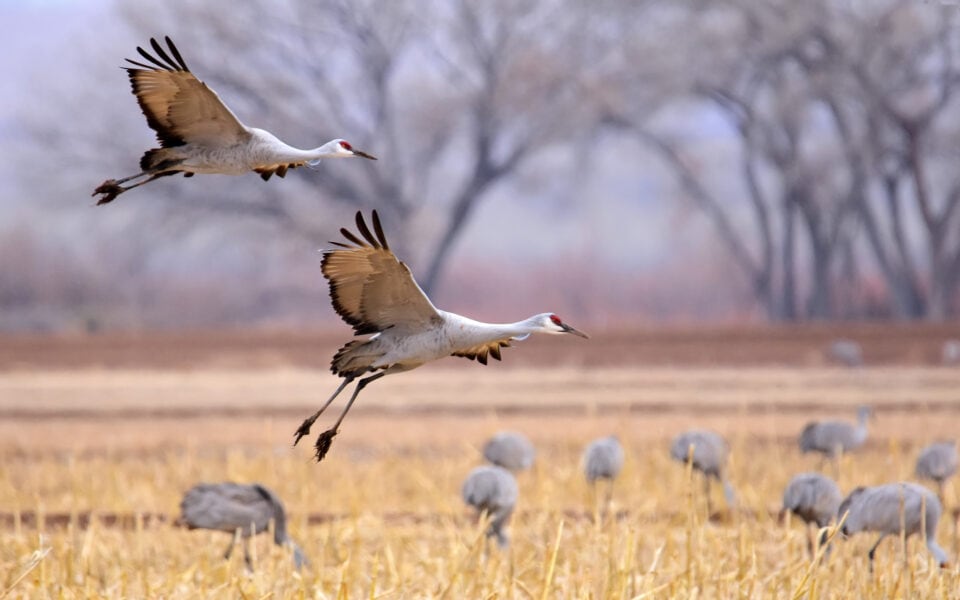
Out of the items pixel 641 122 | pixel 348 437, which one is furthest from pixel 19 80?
pixel 348 437

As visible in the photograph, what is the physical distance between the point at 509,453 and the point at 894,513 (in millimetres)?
3267

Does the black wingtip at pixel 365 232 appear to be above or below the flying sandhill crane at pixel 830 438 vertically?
above

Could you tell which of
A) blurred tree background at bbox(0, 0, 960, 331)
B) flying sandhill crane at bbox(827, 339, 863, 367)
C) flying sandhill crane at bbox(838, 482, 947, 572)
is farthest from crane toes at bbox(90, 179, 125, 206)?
blurred tree background at bbox(0, 0, 960, 331)

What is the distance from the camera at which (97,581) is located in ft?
22.7

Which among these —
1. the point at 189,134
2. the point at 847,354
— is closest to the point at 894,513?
the point at 189,134

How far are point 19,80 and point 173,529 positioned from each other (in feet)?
380

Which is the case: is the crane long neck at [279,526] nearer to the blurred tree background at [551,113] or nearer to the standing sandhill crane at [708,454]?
the standing sandhill crane at [708,454]

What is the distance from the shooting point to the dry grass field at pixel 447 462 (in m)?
6.41

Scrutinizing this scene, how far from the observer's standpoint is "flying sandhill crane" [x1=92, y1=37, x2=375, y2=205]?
393 cm

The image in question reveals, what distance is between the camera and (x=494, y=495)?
7.51 meters

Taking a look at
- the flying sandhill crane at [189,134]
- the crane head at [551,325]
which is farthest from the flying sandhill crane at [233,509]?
the crane head at [551,325]

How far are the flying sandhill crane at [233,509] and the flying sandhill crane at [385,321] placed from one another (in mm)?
3160

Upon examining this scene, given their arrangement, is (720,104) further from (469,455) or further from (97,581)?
(97,581)

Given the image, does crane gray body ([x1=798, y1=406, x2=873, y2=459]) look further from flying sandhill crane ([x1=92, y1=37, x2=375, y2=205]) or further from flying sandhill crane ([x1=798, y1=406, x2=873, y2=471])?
flying sandhill crane ([x1=92, y1=37, x2=375, y2=205])
